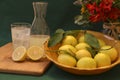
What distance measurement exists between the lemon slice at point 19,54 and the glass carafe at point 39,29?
6 centimetres

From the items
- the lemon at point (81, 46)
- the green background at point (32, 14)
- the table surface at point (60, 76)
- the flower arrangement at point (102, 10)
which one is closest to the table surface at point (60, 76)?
the table surface at point (60, 76)

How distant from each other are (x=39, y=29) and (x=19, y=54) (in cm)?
14

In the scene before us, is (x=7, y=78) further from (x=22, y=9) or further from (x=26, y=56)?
(x=22, y=9)

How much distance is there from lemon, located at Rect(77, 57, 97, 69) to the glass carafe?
245mm

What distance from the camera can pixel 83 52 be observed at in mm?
891

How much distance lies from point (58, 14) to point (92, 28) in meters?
0.19

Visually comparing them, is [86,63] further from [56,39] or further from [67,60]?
[56,39]

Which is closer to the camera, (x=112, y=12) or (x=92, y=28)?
(x=112, y=12)

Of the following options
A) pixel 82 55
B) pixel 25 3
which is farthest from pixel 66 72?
pixel 25 3

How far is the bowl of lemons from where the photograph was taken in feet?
2.76

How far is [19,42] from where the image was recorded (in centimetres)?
106

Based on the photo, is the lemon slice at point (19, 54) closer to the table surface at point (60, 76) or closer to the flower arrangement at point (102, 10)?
the table surface at point (60, 76)

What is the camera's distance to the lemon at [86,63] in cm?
84

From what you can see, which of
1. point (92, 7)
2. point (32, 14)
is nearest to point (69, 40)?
point (92, 7)
